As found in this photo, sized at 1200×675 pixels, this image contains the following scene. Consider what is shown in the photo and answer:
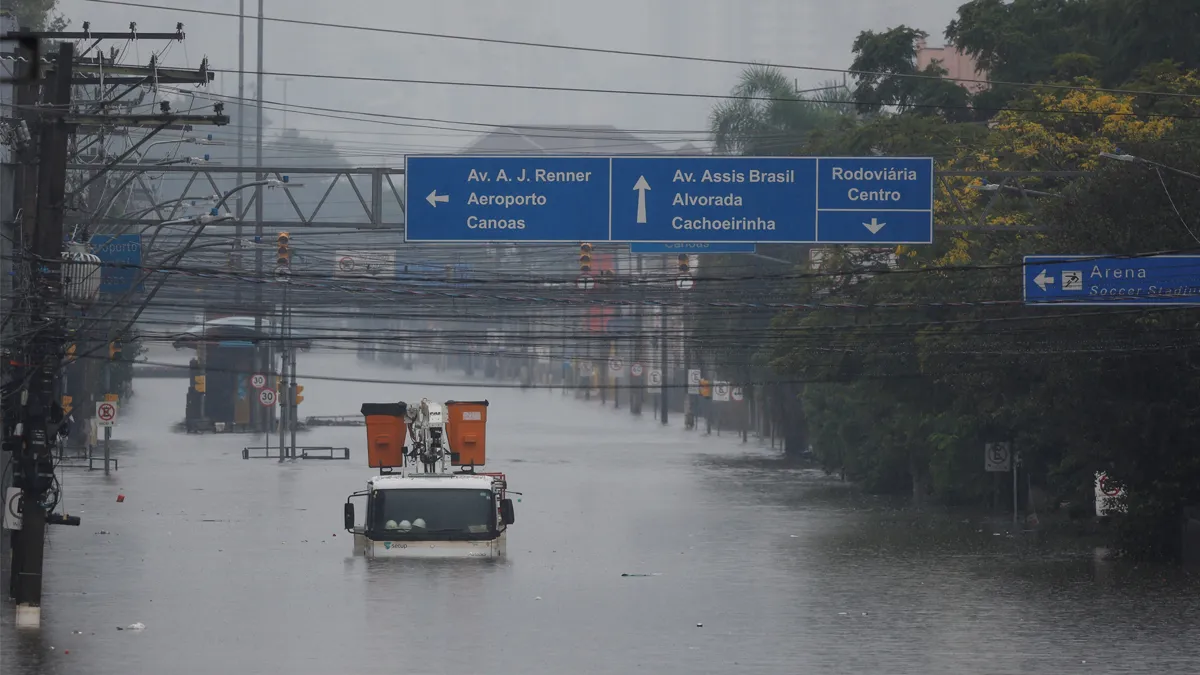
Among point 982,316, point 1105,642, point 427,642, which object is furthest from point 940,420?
point 427,642

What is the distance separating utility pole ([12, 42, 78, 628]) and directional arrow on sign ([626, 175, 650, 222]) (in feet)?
31.9

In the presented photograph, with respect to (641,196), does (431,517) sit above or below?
below

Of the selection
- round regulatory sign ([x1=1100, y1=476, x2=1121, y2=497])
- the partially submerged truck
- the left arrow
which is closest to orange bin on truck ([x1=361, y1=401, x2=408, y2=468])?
the partially submerged truck

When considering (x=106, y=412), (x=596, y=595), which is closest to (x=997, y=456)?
(x=596, y=595)

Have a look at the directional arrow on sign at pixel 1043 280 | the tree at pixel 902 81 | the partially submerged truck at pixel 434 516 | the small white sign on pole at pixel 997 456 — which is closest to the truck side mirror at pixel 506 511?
the partially submerged truck at pixel 434 516

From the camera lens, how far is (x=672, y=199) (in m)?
31.8

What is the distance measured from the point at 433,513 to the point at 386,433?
588 centimetres

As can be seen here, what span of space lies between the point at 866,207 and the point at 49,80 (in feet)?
43.6

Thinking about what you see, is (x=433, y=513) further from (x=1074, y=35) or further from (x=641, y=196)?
(x=1074, y=35)

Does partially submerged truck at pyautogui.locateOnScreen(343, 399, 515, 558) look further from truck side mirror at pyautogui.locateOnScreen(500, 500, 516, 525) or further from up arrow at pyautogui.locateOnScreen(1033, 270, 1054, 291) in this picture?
up arrow at pyautogui.locateOnScreen(1033, 270, 1054, 291)

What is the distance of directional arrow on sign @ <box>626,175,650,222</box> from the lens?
104 feet

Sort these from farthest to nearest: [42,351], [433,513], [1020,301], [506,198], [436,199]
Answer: [1020,301], [433,513], [436,199], [506,198], [42,351]

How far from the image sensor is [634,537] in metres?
43.4

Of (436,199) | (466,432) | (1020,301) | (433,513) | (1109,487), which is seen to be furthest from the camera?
(466,432)
